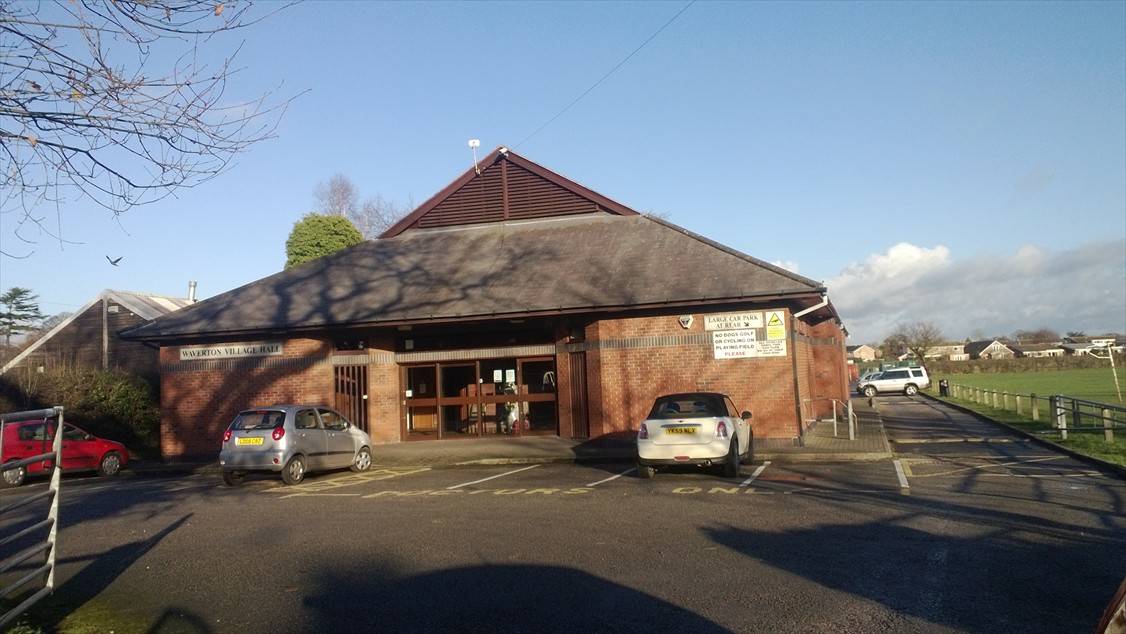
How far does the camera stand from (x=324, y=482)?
51.5ft

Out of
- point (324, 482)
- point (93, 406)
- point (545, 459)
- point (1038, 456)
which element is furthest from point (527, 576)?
point (93, 406)

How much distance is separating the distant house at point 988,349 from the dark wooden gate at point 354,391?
11751 centimetres

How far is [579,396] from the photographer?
2142 centimetres

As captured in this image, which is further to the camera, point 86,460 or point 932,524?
point 86,460

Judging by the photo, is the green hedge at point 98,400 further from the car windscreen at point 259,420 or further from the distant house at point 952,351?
the distant house at point 952,351

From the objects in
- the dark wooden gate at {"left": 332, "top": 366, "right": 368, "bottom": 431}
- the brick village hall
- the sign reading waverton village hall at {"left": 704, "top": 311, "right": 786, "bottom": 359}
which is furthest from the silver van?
the dark wooden gate at {"left": 332, "top": 366, "right": 368, "bottom": 431}

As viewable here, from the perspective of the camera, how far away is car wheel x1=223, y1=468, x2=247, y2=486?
51.0ft

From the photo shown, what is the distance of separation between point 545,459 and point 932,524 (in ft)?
34.1

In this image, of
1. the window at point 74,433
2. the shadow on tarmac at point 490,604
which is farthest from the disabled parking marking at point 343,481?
the window at point 74,433

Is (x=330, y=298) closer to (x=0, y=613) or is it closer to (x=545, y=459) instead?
(x=545, y=459)

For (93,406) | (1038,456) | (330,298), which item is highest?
(330,298)

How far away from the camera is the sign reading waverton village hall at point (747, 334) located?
19516 millimetres

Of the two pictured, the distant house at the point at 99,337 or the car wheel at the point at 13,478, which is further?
the distant house at the point at 99,337

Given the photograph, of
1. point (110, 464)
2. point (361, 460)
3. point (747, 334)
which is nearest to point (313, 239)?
point (110, 464)
